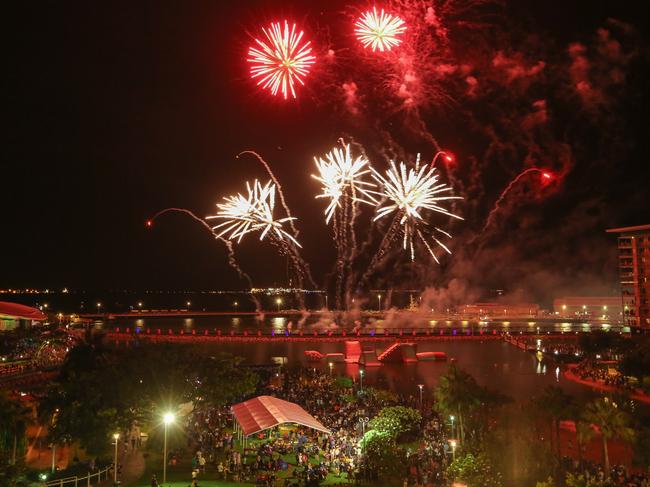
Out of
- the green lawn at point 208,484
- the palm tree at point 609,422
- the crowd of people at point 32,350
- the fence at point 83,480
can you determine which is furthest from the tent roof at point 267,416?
the crowd of people at point 32,350

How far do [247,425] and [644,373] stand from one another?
2106cm

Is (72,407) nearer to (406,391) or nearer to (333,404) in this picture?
(333,404)

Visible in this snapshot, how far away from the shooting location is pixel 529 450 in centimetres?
1460

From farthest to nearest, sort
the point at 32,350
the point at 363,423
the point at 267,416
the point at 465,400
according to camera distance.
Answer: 1. the point at 32,350
2. the point at 363,423
3. the point at 465,400
4. the point at 267,416

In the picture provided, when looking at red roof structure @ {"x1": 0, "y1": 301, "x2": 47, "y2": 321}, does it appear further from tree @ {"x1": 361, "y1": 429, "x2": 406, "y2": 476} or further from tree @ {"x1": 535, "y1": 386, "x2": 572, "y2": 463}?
tree @ {"x1": 535, "y1": 386, "x2": 572, "y2": 463}

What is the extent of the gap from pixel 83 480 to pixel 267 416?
5130 millimetres

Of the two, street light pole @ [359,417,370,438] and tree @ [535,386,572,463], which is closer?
tree @ [535,386,572,463]

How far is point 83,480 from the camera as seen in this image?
45.5 ft

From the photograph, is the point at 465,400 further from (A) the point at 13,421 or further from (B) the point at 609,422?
(A) the point at 13,421

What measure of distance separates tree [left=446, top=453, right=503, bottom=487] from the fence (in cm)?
903

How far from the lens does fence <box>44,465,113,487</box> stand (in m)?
13.1

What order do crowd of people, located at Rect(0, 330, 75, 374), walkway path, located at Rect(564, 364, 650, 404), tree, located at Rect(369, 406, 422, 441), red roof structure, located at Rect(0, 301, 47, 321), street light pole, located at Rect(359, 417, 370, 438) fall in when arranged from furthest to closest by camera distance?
red roof structure, located at Rect(0, 301, 47, 321) < walkway path, located at Rect(564, 364, 650, 404) < crowd of people, located at Rect(0, 330, 75, 374) < street light pole, located at Rect(359, 417, 370, 438) < tree, located at Rect(369, 406, 422, 441)

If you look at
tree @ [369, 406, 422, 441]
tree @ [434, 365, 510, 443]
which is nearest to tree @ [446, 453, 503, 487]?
tree @ [369, 406, 422, 441]

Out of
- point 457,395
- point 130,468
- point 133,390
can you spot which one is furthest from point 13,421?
point 457,395
